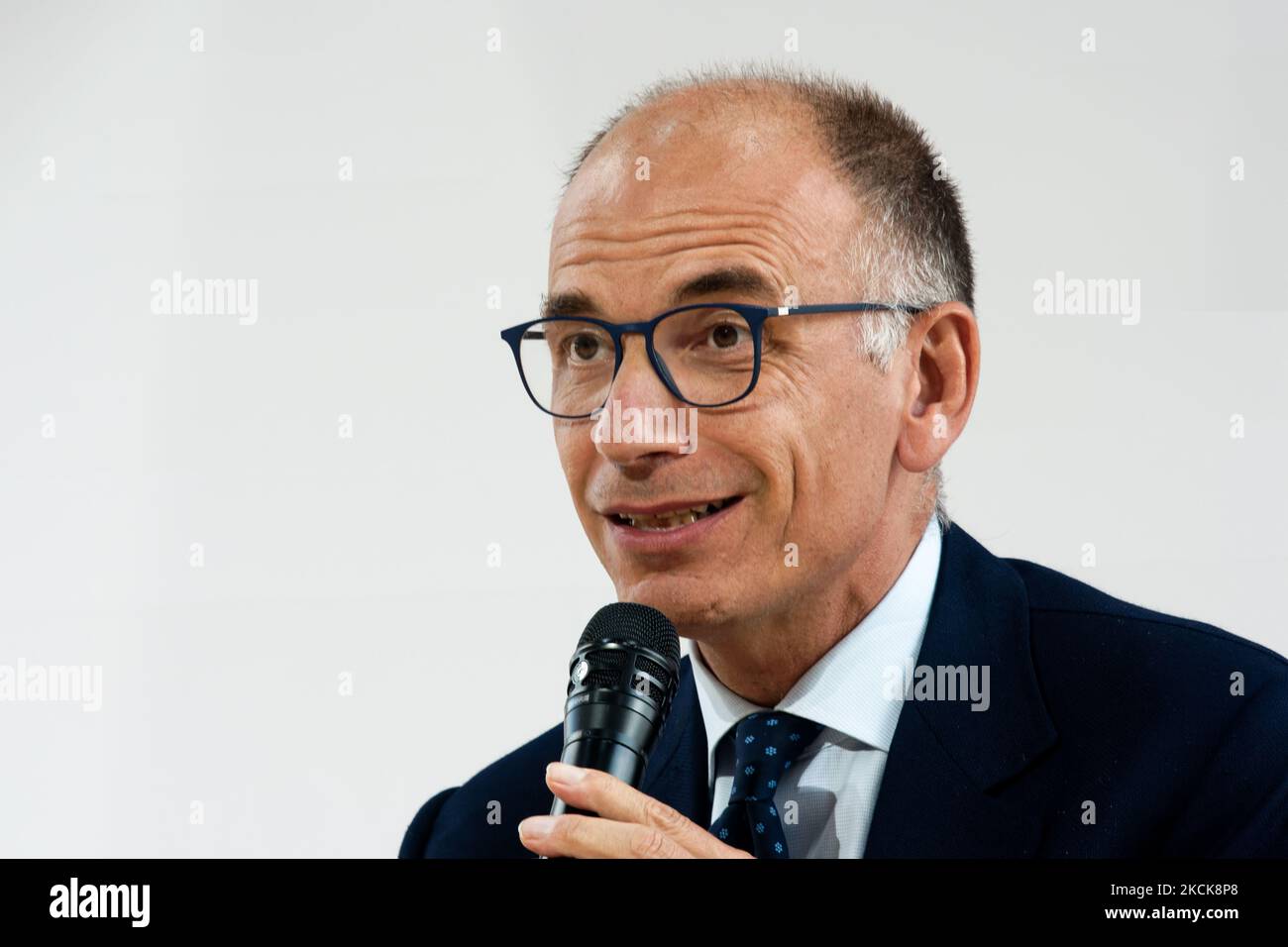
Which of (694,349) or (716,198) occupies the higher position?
(716,198)

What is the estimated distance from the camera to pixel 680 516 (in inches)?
73.1

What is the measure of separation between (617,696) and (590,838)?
16 centimetres

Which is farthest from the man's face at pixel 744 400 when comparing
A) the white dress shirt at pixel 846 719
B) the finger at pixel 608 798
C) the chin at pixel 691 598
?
the finger at pixel 608 798

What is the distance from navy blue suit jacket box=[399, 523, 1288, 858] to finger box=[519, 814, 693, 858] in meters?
0.54

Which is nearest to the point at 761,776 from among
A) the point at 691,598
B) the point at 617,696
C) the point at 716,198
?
the point at 691,598

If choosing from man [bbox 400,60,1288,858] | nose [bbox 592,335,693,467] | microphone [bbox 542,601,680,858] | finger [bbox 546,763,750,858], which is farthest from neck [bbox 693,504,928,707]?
finger [bbox 546,763,750,858]

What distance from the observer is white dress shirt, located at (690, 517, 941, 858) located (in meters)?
1.85

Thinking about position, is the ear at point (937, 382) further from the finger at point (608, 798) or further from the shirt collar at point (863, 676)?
the finger at point (608, 798)

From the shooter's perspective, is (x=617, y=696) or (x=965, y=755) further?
(x=965, y=755)

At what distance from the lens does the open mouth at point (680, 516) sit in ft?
6.07

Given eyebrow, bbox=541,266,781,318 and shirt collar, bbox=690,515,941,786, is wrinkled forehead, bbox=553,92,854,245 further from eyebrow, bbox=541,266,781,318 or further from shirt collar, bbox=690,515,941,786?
shirt collar, bbox=690,515,941,786

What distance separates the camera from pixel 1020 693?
185 cm

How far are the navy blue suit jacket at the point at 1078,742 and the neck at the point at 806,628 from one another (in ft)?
0.30

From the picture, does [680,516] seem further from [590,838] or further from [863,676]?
[590,838]
